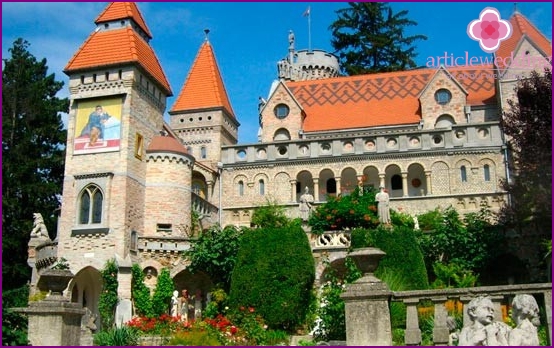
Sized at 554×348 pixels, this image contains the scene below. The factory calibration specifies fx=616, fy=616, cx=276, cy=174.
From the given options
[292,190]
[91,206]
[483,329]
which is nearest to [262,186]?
[292,190]

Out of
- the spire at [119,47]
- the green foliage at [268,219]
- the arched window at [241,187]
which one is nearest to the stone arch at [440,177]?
the green foliage at [268,219]

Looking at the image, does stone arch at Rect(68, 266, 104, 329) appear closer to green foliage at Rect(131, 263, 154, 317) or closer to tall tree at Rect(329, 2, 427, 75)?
green foliage at Rect(131, 263, 154, 317)

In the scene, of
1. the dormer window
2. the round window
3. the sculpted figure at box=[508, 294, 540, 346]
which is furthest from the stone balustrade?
the sculpted figure at box=[508, 294, 540, 346]

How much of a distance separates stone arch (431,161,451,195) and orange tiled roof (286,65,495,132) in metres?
4.47

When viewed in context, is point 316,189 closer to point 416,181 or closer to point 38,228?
point 416,181

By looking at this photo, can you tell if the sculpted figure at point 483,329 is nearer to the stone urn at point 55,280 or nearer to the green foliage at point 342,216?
the stone urn at point 55,280

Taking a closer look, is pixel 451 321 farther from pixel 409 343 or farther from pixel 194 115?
pixel 194 115

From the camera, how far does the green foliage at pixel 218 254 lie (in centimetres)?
2425

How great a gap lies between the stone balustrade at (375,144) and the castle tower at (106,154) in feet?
19.2

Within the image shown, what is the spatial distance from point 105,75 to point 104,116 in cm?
217

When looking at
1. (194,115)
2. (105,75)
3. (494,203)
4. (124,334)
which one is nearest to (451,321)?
(124,334)

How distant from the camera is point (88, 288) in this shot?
29422 mm

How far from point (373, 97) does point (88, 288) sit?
20516mm

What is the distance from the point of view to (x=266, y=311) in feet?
66.4
